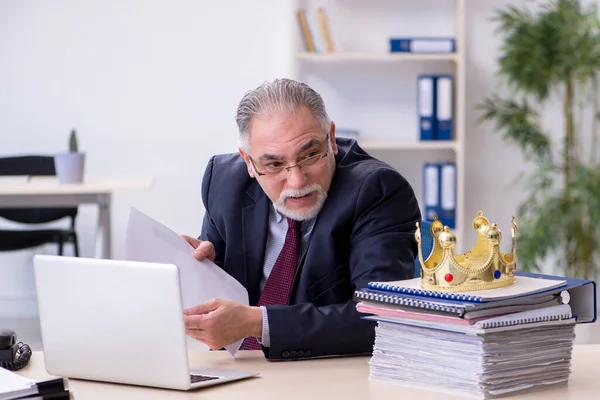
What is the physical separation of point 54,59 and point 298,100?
12.4 feet

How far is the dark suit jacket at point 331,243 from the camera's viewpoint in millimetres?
1777

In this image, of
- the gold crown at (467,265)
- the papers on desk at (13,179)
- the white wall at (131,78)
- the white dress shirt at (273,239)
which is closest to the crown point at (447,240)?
the gold crown at (467,265)

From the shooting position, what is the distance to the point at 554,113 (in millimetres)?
5426

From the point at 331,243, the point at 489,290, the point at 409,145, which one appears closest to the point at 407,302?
the point at 489,290

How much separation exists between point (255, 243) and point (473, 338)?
845mm

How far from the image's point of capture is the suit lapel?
218cm

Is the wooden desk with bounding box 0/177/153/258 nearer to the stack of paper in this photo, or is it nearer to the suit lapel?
the suit lapel

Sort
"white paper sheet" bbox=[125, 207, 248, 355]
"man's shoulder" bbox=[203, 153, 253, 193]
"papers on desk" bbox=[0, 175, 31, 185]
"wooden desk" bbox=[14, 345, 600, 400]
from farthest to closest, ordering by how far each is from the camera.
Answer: "papers on desk" bbox=[0, 175, 31, 185] < "man's shoulder" bbox=[203, 153, 253, 193] < "white paper sheet" bbox=[125, 207, 248, 355] < "wooden desk" bbox=[14, 345, 600, 400]

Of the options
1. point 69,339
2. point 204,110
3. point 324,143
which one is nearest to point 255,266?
point 324,143

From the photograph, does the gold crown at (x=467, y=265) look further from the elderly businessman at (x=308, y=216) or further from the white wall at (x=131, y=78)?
the white wall at (x=131, y=78)

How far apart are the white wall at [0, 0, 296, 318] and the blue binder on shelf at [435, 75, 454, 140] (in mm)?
942

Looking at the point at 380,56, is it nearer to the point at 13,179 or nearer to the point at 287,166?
the point at 13,179

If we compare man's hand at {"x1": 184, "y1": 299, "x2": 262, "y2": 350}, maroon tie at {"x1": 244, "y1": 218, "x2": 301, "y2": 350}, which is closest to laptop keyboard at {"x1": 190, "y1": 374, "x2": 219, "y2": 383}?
man's hand at {"x1": 184, "y1": 299, "x2": 262, "y2": 350}

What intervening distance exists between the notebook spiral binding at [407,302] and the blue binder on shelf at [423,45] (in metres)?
3.75
